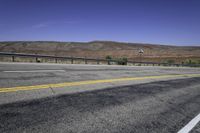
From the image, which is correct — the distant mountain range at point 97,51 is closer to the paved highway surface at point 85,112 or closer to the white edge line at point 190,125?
the paved highway surface at point 85,112

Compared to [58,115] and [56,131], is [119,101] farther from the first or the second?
[56,131]

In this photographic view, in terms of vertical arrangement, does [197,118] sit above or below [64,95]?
below

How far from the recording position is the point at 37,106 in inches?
186

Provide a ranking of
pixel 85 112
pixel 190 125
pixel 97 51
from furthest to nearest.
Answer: pixel 97 51
pixel 85 112
pixel 190 125

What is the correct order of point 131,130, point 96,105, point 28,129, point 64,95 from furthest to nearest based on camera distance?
point 64,95, point 96,105, point 131,130, point 28,129

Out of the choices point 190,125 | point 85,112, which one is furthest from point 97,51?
point 190,125

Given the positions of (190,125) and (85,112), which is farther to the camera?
(85,112)

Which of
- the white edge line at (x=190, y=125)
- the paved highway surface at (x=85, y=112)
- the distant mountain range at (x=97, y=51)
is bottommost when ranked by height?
the white edge line at (x=190, y=125)

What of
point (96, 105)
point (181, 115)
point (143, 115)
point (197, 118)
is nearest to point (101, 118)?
point (96, 105)

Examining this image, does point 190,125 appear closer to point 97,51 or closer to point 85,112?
point 85,112

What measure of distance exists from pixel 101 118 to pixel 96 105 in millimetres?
920

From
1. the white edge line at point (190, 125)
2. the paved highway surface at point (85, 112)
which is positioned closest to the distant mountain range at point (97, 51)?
the paved highway surface at point (85, 112)

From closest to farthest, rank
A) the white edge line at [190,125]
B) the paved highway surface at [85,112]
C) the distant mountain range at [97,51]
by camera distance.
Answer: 1. the paved highway surface at [85,112]
2. the white edge line at [190,125]
3. the distant mountain range at [97,51]

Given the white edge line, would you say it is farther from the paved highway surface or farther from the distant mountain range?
the distant mountain range
